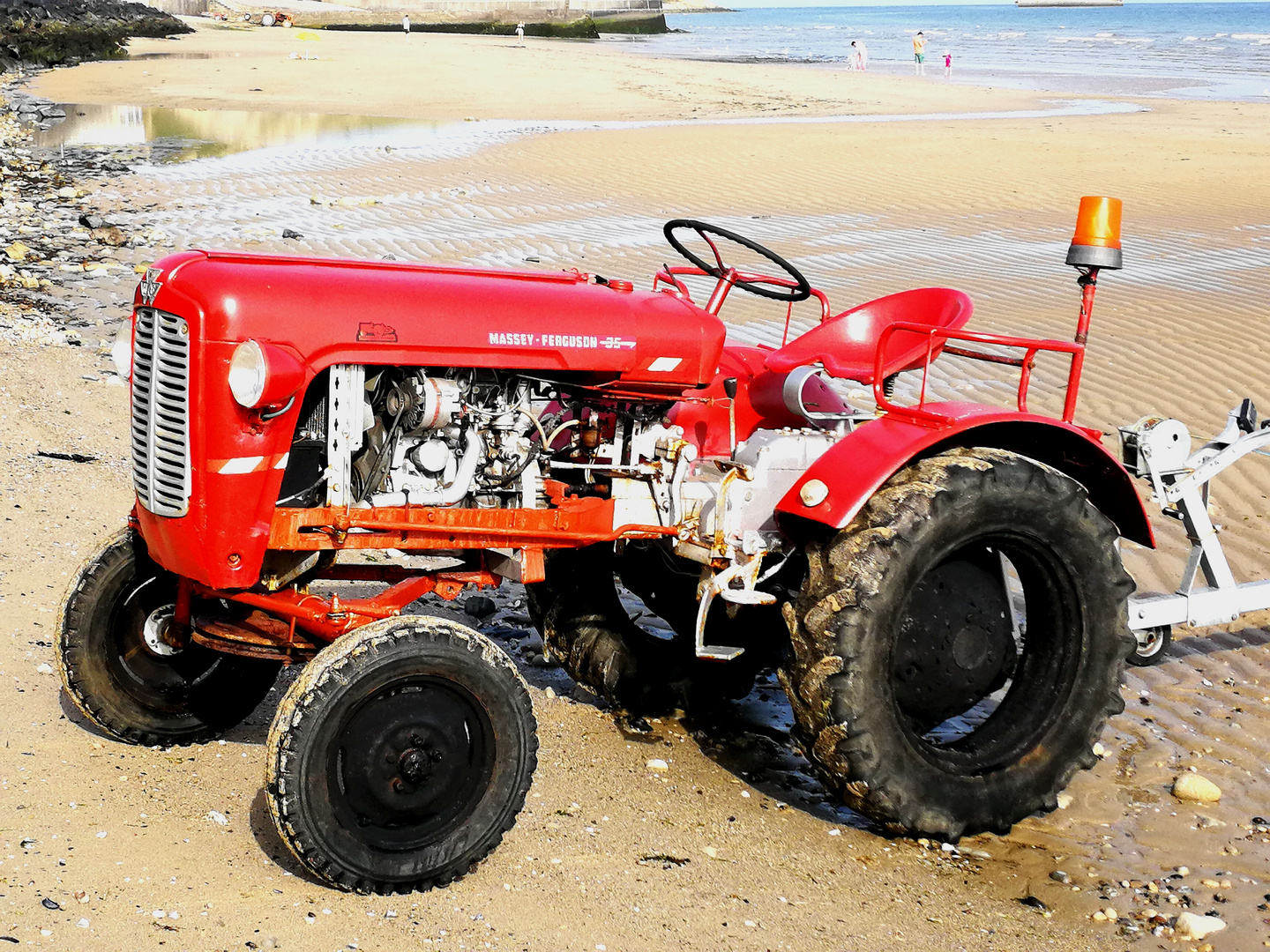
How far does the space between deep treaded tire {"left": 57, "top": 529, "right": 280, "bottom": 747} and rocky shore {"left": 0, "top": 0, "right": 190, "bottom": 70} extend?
107 feet

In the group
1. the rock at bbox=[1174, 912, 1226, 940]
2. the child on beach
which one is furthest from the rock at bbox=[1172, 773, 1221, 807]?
the child on beach

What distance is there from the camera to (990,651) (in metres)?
3.98

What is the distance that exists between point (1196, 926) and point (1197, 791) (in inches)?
30.6

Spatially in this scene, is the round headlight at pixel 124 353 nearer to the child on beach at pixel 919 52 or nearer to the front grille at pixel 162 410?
the front grille at pixel 162 410

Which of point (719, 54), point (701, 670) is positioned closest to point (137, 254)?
point (701, 670)

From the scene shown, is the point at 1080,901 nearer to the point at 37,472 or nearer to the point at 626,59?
the point at 37,472

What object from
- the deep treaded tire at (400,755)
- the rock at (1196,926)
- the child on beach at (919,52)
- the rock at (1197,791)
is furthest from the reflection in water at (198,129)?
the child on beach at (919,52)

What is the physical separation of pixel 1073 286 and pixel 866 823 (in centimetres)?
818

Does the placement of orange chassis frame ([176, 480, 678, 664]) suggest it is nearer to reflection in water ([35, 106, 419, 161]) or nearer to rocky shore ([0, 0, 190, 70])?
reflection in water ([35, 106, 419, 161])

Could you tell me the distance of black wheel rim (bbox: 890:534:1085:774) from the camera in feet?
12.7

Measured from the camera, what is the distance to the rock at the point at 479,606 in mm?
5398

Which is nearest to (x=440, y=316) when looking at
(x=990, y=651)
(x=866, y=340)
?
(x=866, y=340)

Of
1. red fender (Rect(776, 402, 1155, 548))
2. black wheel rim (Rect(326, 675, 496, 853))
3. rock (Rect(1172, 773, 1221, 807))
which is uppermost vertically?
red fender (Rect(776, 402, 1155, 548))

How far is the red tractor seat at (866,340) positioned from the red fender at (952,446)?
1.55 ft
